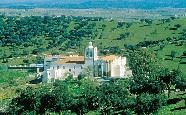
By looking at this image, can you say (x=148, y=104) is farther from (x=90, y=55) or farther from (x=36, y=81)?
(x=36, y=81)

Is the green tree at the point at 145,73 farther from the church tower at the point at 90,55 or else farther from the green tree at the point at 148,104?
the green tree at the point at 148,104

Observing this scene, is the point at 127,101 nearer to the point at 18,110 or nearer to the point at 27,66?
the point at 18,110

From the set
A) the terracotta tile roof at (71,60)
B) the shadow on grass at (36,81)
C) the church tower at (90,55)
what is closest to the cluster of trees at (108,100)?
the church tower at (90,55)

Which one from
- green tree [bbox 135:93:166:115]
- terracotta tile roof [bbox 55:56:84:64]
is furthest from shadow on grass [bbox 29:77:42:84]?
green tree [bbox 135:93:166:115]

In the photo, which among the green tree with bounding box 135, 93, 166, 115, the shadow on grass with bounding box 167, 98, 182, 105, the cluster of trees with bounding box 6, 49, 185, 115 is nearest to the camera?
the green tree with bounding box 135, 93, 166, 115

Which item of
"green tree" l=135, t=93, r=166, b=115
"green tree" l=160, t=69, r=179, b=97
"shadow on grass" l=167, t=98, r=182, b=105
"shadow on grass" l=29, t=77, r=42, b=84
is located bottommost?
"shadow on grass" l=29, t=77, r=42, b=84

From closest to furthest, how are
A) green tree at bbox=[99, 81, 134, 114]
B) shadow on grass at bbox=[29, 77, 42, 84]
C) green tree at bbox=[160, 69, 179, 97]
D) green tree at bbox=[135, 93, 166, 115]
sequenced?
green tree at bbox=[135, 93, 166, 115], green tree at bbox=[99, 81, 134, 114], green tree at bbox=[160, 69, 179, 97], shadow on grass at bbox=[29, 77, 42, 84]

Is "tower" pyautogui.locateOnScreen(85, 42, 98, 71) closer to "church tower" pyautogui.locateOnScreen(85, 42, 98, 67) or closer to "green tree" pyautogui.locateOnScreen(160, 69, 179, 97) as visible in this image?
"church tower" pyautogui.locateOnScreen(85, 42, 98, 67)

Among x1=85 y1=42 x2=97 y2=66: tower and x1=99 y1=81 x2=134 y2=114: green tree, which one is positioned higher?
x1=85 y1=42 x2=97 y2=66: tower
